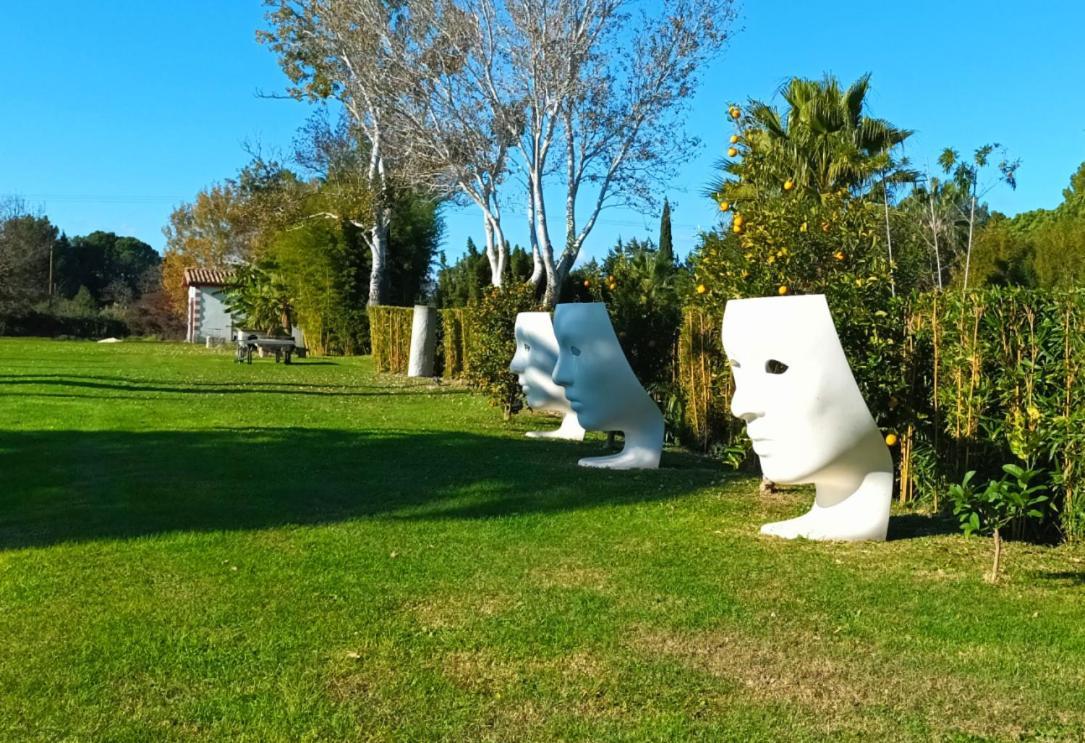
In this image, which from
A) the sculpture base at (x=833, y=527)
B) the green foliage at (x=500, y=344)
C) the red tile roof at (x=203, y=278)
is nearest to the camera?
the sculpture base at (x=833, y=527)

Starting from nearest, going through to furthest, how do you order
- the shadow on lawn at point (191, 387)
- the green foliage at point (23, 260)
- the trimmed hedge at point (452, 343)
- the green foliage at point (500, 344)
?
the green foliage at point (500, 344) → the shadow on lawn at point (191, 387) → the trimmed hedge at point (452, 343) → the green foliage at point (23, 260)

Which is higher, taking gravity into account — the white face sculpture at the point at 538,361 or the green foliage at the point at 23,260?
the green foliage at the point at 23,260

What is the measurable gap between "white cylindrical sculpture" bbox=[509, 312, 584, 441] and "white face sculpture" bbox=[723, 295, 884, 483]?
509cm

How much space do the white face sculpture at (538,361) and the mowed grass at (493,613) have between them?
2165 millimetres

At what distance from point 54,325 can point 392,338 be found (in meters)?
Answer: 33.8

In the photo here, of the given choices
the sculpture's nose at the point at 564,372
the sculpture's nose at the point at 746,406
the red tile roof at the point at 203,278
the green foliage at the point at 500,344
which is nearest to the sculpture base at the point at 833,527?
the sculpture's nose at the point at 746,406

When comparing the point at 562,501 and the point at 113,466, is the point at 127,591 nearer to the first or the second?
the point at 562,501

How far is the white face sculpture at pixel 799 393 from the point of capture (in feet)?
21.0

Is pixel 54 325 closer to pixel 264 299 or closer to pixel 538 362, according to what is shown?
pixel 264 299

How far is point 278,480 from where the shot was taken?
898 centimetres

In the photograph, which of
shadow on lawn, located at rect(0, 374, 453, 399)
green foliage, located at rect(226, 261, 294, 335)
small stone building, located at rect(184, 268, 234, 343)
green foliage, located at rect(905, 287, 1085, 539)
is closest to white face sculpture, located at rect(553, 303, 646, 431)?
green foliage, located at rect(905, 287, 1085, 539)

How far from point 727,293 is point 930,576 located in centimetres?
333

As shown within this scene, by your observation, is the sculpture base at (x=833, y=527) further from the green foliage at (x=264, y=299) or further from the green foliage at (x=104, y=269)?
the green foliage at (x=104, y=269)

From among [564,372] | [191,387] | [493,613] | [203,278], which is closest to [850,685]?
[493,613]
